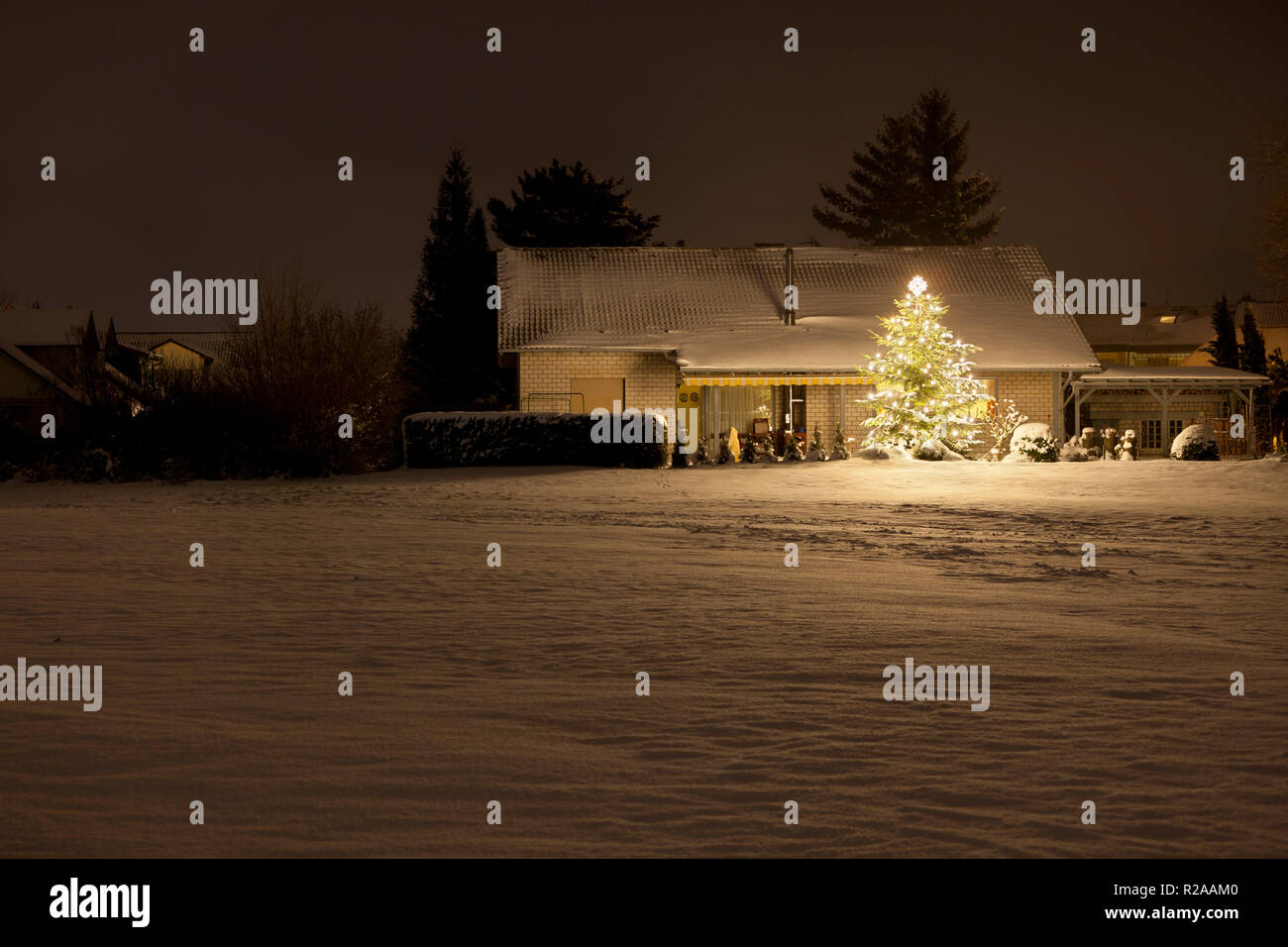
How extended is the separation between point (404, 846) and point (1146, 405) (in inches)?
1453

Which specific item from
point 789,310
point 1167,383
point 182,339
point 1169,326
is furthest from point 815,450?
point 182,339

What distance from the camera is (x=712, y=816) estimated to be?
4059 mm

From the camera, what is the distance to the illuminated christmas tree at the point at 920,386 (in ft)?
90.1

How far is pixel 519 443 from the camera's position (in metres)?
24.2

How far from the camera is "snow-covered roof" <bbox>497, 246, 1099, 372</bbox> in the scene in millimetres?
31469

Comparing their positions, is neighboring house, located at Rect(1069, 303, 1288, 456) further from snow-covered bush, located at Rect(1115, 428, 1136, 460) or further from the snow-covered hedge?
the snow-covered hedge

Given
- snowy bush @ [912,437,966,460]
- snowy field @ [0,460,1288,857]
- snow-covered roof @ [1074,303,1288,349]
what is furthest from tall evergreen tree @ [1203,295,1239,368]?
snowy field @ [0,460,1288,857]

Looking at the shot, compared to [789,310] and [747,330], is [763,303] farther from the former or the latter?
[747,330]

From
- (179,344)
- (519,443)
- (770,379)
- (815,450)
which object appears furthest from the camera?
(179,344)

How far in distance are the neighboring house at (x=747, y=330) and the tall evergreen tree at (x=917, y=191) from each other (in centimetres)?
2563

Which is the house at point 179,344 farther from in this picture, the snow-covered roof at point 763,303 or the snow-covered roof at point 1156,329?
the snow-covered roof at point 1156,329

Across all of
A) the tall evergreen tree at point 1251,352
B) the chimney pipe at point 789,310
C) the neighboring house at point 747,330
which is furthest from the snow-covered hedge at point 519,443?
the tall evergreen tree at point 1251,352

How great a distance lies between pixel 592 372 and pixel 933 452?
33.8 feet

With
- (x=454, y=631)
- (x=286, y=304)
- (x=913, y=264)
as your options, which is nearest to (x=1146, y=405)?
(x=913, y=264)
